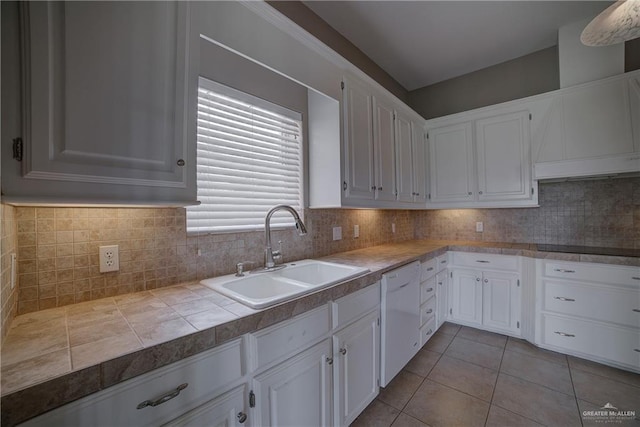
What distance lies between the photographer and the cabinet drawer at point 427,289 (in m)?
2.27

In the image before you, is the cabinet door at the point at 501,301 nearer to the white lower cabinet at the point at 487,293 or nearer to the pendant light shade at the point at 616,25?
the white lower cabinet at the point at 487,293

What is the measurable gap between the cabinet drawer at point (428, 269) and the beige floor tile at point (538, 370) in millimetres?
867

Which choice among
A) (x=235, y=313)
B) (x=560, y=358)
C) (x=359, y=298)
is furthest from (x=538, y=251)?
(x=235, y=313)

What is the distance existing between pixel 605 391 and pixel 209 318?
2.66 meters

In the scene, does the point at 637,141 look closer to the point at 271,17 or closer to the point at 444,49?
the point at 444,49

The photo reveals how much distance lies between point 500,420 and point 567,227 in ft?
6.74

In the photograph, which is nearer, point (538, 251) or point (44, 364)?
point (44, 364)

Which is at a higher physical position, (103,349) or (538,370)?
(103,349)

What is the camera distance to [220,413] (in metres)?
0.85

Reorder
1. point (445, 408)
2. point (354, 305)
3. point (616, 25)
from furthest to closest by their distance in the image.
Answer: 1. point (445, 408)
2. point (354, 305)
3. point (616, 25)

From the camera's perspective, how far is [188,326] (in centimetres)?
82

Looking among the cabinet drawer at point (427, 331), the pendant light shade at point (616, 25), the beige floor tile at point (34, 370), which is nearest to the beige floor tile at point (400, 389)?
the cabinet drawer at point (427, 331)

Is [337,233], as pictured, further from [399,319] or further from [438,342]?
[438,342]

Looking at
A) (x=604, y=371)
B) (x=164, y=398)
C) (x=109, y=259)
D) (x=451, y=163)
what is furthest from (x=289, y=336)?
(x=451, y=163)
